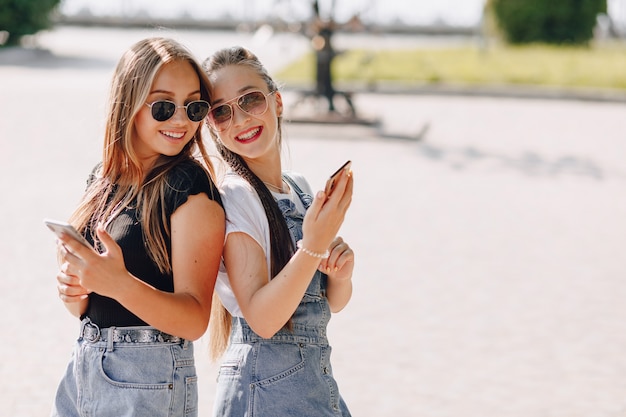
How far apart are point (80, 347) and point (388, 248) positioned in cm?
473

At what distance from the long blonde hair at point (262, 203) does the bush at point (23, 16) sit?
799 inches

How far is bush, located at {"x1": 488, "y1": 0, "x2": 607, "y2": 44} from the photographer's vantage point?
24203 mm

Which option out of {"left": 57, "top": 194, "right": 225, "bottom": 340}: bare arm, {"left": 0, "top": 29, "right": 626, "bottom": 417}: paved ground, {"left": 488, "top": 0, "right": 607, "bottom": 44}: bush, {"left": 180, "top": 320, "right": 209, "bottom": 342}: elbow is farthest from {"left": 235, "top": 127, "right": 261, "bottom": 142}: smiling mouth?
{"left": 488, "top": 0, "right": 607, "bottom": 44}: bush

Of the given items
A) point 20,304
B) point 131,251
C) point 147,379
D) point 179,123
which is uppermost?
point 20,304

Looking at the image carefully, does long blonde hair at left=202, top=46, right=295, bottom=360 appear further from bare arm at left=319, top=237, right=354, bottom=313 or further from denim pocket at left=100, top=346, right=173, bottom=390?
denim pocket at left=100, top=346, right=173, bottom=390

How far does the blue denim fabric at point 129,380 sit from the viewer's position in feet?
7.90

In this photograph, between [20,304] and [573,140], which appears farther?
[573,140]

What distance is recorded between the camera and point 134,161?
2.56 meters

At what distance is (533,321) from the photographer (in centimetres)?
555

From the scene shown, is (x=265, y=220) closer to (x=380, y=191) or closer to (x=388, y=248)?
(x=388, y=248)

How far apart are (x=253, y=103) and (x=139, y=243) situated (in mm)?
484

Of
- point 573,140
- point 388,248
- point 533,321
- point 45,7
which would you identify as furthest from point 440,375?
point 45,7

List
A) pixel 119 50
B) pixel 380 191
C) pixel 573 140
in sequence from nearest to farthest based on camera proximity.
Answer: pixel 380 191, pixel 573 140, pixel 119 50

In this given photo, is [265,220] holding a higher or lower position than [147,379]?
higher
